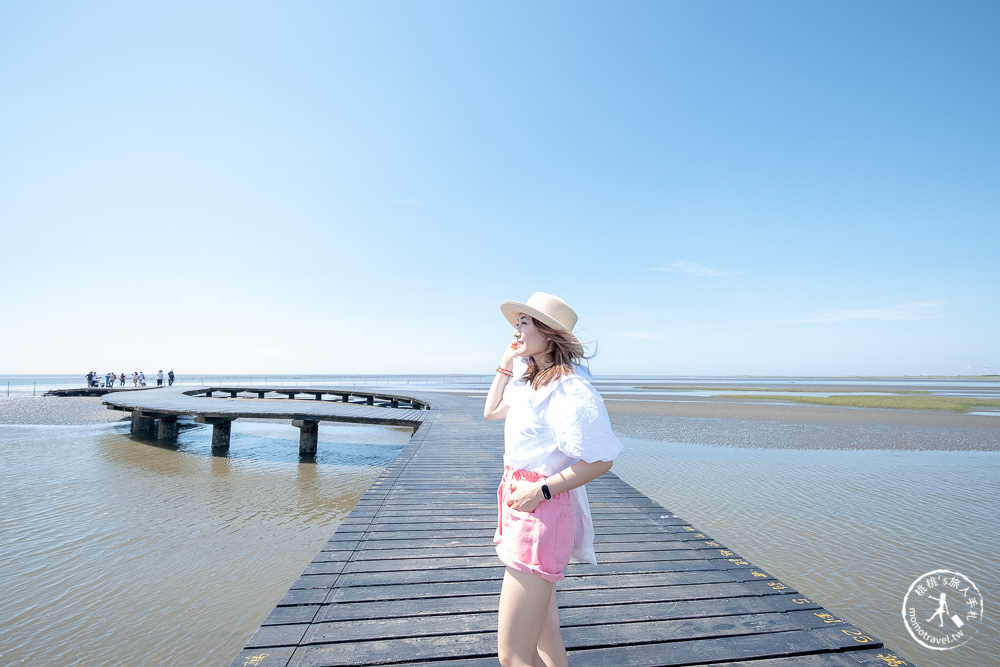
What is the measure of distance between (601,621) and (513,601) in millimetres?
1395

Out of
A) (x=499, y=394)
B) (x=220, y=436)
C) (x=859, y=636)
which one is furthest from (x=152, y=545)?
(x=220, y=436)

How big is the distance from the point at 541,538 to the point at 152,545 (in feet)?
21.8

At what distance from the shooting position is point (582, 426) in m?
1.71

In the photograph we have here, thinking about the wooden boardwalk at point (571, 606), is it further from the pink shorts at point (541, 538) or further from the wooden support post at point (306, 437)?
the wooden support post at point (306, 437)

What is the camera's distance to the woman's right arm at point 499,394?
2.28m

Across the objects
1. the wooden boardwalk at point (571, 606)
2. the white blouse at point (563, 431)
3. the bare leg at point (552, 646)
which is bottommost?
the wooden boardwalk at point (571, 606)

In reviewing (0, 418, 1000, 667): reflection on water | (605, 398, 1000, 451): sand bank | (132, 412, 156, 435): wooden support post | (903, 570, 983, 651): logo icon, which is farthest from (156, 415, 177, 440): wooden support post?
(903, 570, 983, 651): logo icon

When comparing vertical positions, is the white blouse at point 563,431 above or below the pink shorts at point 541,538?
above

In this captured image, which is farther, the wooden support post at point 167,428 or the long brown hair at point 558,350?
the wooden support post at point 167,428

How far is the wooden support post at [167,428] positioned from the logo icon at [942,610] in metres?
18.0

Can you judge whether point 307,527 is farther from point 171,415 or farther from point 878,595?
point 171,415

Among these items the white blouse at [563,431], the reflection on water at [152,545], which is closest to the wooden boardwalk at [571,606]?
the white blouse at [563,431]

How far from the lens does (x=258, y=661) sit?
2334mm

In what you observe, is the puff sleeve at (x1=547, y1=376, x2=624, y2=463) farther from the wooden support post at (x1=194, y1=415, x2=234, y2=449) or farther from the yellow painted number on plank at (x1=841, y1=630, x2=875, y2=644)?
the wooden support post at (x1=194, y1=415, x2=234, y2=449)
